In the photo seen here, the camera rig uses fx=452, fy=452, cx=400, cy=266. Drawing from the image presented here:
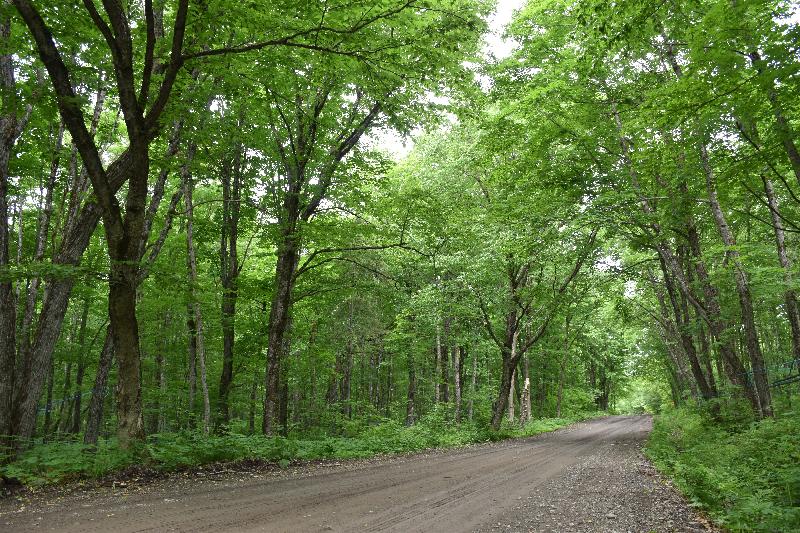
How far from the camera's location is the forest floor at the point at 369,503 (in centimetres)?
471

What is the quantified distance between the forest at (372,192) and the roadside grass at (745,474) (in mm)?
61

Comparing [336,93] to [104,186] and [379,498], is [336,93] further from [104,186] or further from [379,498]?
[379,498]

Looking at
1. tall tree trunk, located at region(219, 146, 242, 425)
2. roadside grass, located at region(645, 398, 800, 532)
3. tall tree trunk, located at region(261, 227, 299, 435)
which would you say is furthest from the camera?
tall tree trunk, located at region(219, 146, 242, 425)

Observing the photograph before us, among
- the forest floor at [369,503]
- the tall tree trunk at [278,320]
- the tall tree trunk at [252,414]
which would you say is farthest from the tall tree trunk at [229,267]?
the forest floor at [369,503]

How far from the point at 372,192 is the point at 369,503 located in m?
10.8

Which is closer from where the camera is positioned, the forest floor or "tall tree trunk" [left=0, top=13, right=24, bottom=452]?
the forest floor

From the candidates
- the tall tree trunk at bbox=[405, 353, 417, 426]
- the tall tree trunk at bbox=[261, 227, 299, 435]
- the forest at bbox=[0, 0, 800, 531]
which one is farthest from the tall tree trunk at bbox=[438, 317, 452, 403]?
the tall tree trunk at bbox=[261, 227, 299, 435]

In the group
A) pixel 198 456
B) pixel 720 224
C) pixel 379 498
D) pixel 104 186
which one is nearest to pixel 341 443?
pixel 198 456

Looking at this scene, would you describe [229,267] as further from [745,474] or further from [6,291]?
[745,474]

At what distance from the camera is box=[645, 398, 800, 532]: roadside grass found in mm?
4895

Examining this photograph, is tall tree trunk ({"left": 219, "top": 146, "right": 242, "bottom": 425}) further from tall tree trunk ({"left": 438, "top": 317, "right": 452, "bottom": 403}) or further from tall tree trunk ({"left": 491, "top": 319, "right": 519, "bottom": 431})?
tall tree trunk ({"left": 491, "top": 319, "right": 519, "bottom": 431})

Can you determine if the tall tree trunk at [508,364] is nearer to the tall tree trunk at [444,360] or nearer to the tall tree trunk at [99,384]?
the tall tree trunk at [444,360]

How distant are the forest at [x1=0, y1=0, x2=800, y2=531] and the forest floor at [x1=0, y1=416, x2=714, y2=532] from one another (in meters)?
0.89

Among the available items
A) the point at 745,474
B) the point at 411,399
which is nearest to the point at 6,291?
the point at 745,474
